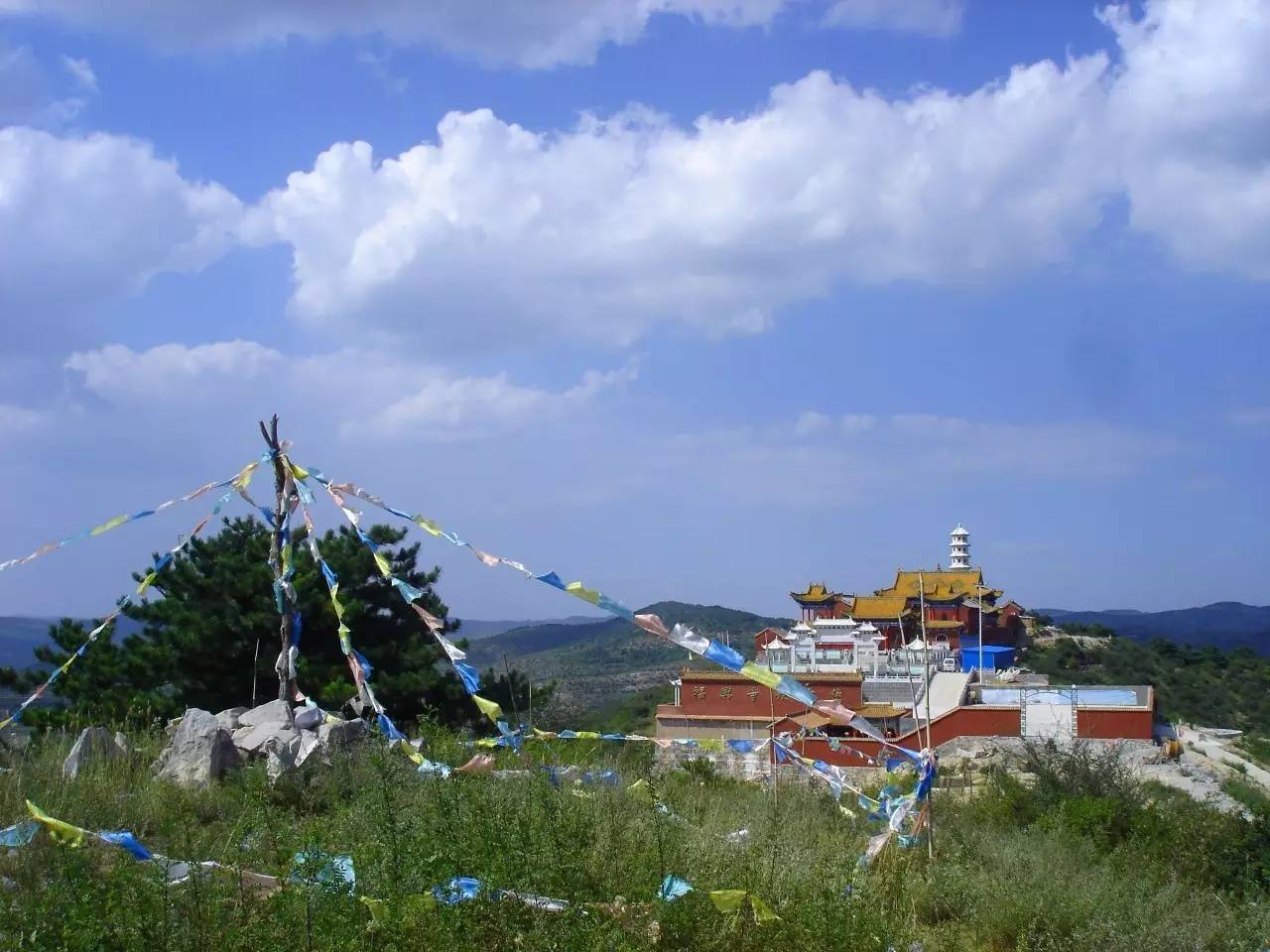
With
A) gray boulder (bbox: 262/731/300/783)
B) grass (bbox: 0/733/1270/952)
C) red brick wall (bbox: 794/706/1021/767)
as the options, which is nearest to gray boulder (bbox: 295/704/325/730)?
gray boulder (bbox: 262/731/300/783)

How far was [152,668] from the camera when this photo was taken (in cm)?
1584

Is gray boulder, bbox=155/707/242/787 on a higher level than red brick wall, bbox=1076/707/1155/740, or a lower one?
higher

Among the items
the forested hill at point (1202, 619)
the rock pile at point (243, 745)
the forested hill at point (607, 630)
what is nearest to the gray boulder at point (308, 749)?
the rock pile at point (243, 745)

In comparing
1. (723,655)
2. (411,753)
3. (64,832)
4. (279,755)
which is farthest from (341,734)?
(723,655)

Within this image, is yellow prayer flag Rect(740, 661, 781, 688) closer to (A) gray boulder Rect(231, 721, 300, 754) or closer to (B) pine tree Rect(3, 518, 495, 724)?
(A) gray boulder Rect(231, 721, 300, 754)

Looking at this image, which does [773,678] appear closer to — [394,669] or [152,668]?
[394,669]

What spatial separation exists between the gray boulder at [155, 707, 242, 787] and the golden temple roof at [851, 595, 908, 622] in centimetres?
3916

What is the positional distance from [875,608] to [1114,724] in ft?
79.7

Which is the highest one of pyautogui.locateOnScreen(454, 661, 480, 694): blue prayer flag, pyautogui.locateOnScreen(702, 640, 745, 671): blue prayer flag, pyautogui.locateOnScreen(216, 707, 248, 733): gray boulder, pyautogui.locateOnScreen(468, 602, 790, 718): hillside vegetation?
pyautogui.locateOnScreen(702, 640, 745, 671): blue prayer flag

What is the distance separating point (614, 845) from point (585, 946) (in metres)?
1.48

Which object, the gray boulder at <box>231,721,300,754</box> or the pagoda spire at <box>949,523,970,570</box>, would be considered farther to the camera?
the pagoda spire at <box>949,523,970,570</box>

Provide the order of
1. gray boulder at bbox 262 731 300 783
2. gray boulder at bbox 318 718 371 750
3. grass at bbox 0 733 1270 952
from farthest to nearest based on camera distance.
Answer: gray boulder at bbox 318 718 371 750
gray boulder at bbox 262 731 300 783
grass at bbox 0 733 1270 952

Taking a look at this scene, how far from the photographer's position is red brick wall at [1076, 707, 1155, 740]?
2372cm

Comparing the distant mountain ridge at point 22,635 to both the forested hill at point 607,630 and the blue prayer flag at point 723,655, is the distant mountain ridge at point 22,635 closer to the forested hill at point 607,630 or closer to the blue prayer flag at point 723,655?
the blue prayer flag at point 723,655
